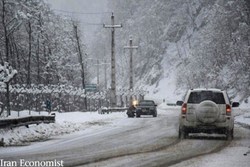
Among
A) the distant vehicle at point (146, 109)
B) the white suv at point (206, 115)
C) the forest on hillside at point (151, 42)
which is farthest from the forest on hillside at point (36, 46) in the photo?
the white suv at point (206, 115)

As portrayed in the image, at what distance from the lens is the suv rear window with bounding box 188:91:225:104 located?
21.9 metres

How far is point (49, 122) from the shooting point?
95.1 feet

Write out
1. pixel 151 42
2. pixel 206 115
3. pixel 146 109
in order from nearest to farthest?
pixel 206 115 < pixel 146 109 < pixel 151 42

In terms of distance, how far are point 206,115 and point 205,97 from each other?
1.03 meters

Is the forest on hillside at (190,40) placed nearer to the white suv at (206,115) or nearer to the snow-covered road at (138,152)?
the white suv at (206,115)

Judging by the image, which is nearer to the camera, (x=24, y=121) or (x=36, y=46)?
(x=24, y=121)

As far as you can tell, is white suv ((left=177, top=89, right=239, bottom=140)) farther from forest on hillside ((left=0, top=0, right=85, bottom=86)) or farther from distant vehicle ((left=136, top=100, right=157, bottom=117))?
forest on hillside ((left=0, top=0, right=85, bottom=86))

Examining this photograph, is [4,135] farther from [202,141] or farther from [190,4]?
[190,4]

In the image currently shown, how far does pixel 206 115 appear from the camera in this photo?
69.8 feet

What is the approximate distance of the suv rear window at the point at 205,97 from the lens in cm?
2191

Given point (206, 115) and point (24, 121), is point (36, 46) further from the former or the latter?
point (206, 115)

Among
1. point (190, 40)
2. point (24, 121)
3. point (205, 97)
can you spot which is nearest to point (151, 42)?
point (190, 40)

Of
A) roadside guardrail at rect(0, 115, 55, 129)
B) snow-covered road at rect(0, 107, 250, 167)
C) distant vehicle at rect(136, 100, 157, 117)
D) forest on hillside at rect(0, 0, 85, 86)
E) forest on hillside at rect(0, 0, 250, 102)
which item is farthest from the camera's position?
forest on hillside at rect(0, 0, 250, 102)

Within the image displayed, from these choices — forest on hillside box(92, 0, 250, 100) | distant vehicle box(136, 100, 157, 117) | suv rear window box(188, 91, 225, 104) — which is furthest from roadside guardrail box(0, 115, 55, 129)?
forest on hillside box(92, 0, 250, 100)
